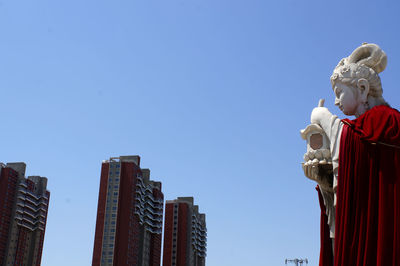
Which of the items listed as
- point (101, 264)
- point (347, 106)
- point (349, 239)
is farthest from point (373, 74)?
point (101, 264)

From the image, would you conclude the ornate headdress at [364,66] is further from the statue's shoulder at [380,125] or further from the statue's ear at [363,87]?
the statue's shoulder at [380,125]

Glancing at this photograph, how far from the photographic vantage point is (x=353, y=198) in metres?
7.21

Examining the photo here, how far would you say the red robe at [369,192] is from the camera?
265 inches

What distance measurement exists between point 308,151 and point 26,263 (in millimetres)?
62394

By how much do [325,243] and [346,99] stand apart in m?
2.34

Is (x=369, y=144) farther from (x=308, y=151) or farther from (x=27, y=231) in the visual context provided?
(x=27, y=231)

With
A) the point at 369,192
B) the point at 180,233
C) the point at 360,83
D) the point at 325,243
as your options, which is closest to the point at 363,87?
the point at 360,83

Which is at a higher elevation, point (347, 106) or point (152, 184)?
point (152, 184)

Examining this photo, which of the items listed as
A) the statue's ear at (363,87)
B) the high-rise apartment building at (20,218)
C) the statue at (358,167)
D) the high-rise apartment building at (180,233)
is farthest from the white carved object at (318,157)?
the high-rise apartment building at (180,233)

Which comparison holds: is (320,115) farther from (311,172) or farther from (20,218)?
(20,218)

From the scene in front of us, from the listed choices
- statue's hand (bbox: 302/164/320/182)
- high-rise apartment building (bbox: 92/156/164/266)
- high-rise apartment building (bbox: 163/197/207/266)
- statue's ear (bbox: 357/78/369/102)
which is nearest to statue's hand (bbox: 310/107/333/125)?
statue's ear (bbox: 357/78/369/102)

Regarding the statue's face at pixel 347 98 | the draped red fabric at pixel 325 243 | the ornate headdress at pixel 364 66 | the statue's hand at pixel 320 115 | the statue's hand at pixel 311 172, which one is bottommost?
the draped red fabric at pixel 325 243

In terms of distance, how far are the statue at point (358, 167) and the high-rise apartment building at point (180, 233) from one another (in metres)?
68.5

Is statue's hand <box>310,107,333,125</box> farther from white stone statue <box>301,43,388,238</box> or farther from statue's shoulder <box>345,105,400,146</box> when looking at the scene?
statue's shoulder <box>345,105,400,146</box>
